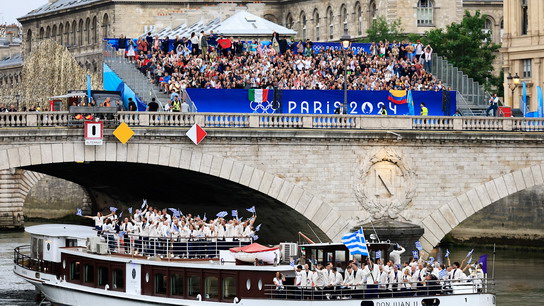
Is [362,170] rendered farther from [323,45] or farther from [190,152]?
[323,45]

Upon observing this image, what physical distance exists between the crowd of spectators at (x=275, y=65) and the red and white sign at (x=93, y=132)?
33.8ft

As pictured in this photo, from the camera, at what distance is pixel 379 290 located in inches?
2510

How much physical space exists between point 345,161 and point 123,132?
9.07m

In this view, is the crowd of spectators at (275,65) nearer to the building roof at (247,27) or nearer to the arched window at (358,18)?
the building roof at (247,27)

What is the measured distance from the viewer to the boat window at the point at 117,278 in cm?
6881

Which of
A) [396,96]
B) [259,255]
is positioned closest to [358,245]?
[259,255]

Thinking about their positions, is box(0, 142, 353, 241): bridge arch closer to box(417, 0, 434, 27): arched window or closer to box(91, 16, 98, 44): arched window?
box(417, 0, 434, 27): arched window

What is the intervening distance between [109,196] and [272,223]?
19618 mm

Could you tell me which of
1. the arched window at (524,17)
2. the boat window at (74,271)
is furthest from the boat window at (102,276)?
the arched window at (524,17)

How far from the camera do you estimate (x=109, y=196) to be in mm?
99188

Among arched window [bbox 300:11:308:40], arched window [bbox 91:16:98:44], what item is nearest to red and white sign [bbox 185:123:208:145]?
arched window [bbox 300:11:308:40]

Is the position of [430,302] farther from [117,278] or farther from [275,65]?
[275,65]

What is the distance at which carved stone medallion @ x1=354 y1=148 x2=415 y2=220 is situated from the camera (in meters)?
76.1

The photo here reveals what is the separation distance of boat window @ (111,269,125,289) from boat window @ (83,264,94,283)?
1317 millimetres
